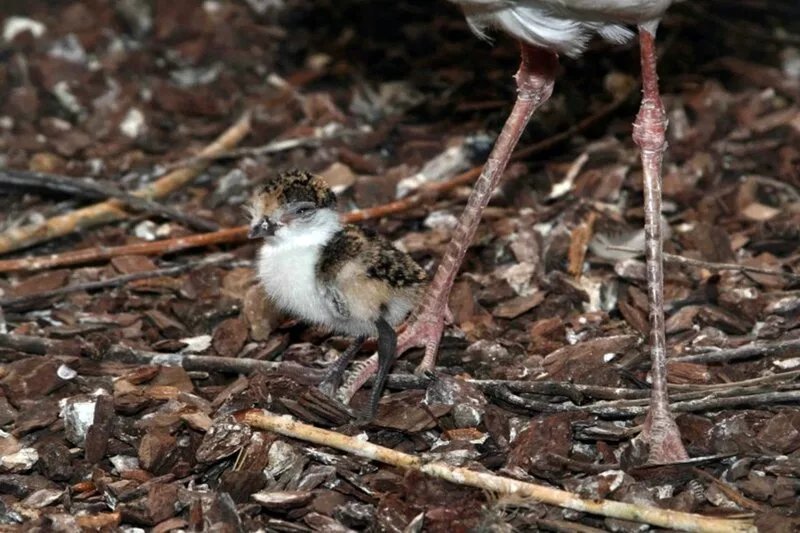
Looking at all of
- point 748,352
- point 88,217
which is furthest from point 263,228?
point 748,352

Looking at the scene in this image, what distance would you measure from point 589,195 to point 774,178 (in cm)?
88

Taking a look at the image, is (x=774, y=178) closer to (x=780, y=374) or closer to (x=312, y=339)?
(x=780, y=374)

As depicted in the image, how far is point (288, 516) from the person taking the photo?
393 cm

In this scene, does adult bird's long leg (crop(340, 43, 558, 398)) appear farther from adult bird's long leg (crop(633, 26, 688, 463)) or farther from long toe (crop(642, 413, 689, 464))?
long toe (crop(642, 413, 689, 464))

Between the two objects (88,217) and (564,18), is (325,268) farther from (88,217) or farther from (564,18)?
(88,217)

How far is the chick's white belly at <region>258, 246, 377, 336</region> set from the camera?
445 cm

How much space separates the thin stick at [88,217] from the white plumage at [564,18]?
2.14m

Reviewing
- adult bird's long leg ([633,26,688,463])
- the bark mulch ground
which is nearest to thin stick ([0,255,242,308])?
the bark mulch ground

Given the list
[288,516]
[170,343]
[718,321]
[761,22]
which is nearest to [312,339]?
[170,343]

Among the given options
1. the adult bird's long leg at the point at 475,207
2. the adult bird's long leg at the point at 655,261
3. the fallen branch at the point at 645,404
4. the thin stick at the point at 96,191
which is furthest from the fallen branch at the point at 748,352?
the thin stick at the point at 96,191

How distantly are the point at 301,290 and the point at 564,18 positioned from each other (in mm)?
1273

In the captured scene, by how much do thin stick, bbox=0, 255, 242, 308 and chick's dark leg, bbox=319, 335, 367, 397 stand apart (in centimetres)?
104

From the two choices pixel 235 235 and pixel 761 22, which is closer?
pixel 235 235

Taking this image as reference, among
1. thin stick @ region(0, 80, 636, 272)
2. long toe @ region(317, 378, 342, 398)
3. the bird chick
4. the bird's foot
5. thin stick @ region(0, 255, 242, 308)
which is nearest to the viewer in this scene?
the bird's foot
